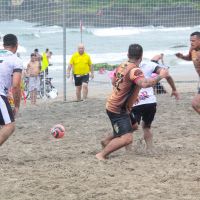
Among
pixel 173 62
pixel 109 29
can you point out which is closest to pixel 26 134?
pixel 109 29

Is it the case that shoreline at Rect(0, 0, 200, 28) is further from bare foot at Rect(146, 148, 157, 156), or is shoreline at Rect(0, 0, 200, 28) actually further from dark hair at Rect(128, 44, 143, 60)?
dark hair at Rect(128, 44, 143, 60)

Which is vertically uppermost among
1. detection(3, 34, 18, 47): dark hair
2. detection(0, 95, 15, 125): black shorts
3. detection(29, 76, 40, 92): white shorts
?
detection(3, 34, 18, 47): dark hair

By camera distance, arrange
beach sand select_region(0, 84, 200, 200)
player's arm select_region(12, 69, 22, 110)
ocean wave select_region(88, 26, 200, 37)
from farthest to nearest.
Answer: ocean wave select_region(88, 26, 200, 37), player's arm select_region(12, 69, 22, 110), beach sand select_region(0, 84, 200, 200)

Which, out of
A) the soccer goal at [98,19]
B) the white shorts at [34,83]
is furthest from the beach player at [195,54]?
the white shorts at [34,83]

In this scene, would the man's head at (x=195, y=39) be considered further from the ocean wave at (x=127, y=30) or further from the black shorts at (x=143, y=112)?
the ocean wave at (x=127, y=30)

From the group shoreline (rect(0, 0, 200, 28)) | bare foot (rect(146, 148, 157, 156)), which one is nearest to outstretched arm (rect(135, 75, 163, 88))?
bare foot (rect(146, 148, 157, 156))

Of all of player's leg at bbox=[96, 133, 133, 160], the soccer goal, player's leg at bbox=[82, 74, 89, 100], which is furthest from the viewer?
the soccer goal

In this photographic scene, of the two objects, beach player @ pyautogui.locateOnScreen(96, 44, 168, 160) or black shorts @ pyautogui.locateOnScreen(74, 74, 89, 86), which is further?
black shorts @ pyautogui.locateOnScreen(74, 74, 89, 86)

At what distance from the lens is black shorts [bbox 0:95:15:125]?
25.3ft

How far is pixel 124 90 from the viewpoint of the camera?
777 cm

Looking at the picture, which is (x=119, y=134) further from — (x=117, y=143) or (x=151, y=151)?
(x=151, y=151)

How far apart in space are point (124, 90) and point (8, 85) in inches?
55.7

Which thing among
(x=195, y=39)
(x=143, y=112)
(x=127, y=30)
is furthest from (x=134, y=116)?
(x=127, y=30)

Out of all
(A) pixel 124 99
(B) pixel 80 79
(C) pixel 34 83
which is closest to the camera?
(A) pixel 124 99
